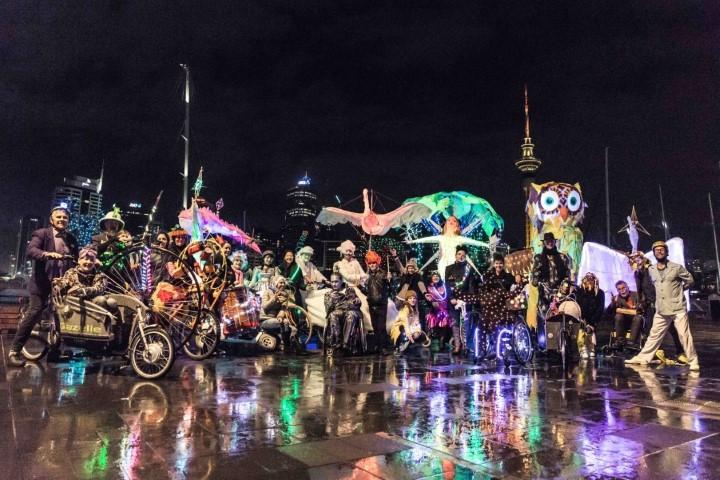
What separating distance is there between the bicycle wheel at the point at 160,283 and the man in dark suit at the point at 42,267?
28.0 inches

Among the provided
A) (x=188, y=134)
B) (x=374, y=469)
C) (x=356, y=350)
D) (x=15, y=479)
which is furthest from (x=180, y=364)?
(x=188, y=134)

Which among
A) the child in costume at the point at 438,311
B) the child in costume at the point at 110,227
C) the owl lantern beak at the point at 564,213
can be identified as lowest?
the child in costume at the point at 438,311

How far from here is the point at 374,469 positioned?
327 cm

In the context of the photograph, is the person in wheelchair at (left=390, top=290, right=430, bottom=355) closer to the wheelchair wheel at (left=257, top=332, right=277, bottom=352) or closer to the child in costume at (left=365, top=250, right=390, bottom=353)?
the child in costume at (left=365, top=250, right=390, bottom=353)

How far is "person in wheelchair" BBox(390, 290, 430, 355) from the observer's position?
9.64 metres

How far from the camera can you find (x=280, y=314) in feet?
31.6

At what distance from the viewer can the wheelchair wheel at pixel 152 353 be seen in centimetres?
629

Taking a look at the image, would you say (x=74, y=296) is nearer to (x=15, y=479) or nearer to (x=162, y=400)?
→ (x=162, y=400)

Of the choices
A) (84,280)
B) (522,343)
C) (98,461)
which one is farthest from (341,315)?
(98,461)

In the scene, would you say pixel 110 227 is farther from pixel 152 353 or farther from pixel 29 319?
pixel 152 353

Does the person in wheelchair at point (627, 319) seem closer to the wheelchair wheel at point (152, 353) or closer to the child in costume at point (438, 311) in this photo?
the child in costume at point (438, 311)

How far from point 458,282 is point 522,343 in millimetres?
1962

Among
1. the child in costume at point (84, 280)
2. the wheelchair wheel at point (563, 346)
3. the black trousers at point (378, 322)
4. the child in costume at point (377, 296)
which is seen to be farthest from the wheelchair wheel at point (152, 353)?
the wheelchair wheel at point (563, 346)

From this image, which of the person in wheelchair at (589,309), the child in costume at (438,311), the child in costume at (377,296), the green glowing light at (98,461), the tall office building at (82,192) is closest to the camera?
the green glowing light at (98,461)
